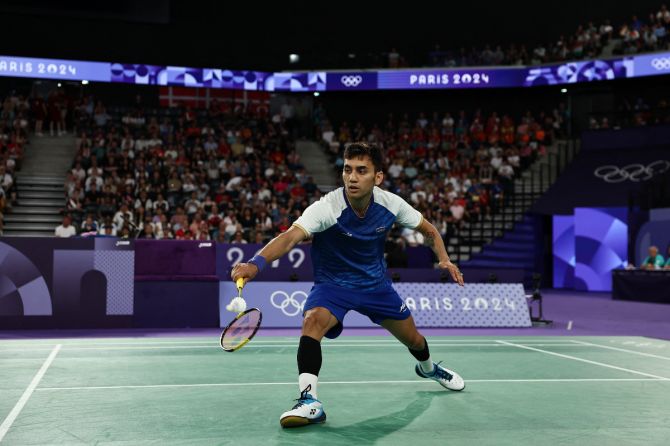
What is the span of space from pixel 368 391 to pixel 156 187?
1652 centimetres

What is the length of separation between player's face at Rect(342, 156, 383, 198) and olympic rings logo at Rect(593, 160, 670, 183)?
20517 mm

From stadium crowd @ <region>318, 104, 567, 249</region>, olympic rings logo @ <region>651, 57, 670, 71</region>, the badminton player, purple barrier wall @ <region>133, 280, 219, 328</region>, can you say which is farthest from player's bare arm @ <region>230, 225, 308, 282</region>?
olympic rings logo @ <region>651, 57, 670, 71</region>

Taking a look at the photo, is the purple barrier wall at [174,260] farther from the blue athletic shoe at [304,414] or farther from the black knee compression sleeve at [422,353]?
the blue athletic shoe at [304,414]

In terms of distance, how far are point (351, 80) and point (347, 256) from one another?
25377 millimetres

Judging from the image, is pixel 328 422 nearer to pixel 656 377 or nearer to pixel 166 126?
pixel 656 377

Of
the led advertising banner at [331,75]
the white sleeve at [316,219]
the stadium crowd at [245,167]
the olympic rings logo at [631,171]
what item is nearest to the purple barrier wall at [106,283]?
the stadium crowd at [245,167]

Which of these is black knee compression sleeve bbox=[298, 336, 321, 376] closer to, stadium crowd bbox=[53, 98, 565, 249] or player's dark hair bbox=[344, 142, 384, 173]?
player's dark hair bbox=[344, 142, 384, 173]

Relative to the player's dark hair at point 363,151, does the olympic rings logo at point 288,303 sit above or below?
below

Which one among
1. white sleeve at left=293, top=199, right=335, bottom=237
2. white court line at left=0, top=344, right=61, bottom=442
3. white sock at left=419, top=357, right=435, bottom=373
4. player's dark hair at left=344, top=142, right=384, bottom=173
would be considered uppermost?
player's dark hair at left=344, top=142, right=384, bottom=173

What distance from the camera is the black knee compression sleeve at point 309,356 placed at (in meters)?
5.22

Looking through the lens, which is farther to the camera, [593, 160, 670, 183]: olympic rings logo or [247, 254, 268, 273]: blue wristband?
[593, 160, 670, 183]: olympic rings logo

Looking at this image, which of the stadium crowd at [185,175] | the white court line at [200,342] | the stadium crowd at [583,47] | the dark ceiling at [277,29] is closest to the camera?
the white court line at [200,342]

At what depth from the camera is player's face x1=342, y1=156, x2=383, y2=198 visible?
5344 millimetres

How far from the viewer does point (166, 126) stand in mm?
26797
